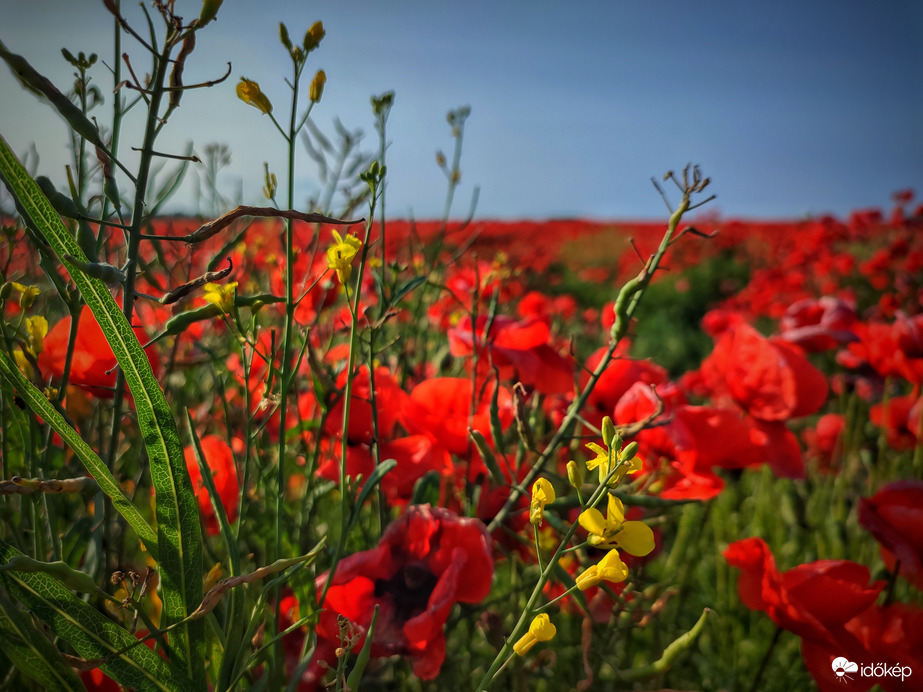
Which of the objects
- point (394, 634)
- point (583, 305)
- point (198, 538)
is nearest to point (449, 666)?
point (394, 634)

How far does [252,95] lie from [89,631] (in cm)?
27

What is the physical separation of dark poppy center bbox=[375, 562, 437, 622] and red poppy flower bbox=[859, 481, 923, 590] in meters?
0.36

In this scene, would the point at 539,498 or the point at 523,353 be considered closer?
the point at 539,498

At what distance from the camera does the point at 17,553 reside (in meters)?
0.28

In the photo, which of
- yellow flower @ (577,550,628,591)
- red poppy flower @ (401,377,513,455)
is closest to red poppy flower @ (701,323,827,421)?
red poppy flower @ (401,377,513,455)

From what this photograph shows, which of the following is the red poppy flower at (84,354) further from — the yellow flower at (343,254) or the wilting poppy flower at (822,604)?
the wilting poppy flower at (822,604)

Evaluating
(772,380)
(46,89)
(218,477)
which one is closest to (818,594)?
(772,380)

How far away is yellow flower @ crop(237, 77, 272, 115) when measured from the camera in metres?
0.32

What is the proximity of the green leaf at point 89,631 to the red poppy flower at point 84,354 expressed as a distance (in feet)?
0.45

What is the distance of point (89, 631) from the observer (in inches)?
11.3

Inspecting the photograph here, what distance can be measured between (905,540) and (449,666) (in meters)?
0.36

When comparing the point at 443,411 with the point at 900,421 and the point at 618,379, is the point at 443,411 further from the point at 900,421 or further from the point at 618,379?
the point at 900,421

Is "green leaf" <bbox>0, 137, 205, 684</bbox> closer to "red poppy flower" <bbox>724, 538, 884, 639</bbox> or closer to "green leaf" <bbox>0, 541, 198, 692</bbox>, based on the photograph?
"green leaf" <bbox>0, 541, 198, 692</bbox>

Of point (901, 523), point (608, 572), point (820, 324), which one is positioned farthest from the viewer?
point (820, 324)
